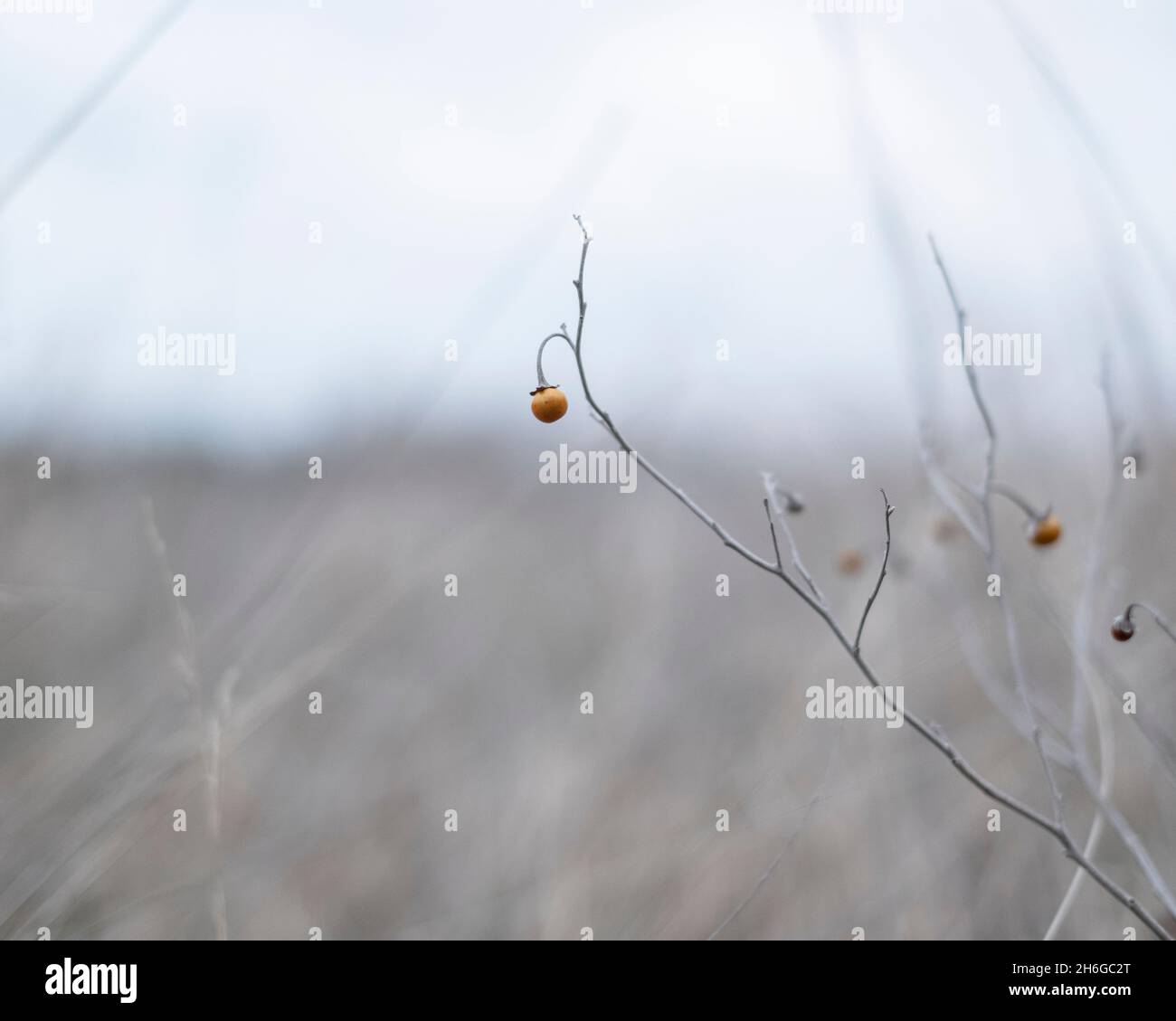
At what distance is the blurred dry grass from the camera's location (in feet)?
4.93

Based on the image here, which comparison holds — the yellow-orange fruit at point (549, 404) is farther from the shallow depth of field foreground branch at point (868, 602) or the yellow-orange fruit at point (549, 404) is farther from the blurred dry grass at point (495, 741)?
the blurred dry grass at point (495, 741)

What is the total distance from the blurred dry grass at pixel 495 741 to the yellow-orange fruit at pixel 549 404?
0.78m

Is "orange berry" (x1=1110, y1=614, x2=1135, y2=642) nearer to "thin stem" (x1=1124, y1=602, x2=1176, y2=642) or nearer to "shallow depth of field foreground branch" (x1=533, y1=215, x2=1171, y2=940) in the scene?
"thin stem" (x1=1124, y1=602, x2=1176, y2=642)

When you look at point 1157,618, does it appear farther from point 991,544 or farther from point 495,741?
point 495,741

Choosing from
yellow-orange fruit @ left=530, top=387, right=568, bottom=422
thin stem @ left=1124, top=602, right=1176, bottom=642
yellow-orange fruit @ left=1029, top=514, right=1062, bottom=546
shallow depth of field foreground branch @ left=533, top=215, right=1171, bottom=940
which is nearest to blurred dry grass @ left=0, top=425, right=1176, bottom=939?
yellow-orange fruit @ left=1029, top=514, right=1062, bottom=546

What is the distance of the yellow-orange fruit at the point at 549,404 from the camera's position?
0.81 meters

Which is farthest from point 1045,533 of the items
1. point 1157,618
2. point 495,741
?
point 495,741

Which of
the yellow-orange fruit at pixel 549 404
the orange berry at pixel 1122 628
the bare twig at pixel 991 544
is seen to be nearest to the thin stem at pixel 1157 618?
the orange berry at pixel 1122 628

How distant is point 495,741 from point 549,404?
195 centimetres

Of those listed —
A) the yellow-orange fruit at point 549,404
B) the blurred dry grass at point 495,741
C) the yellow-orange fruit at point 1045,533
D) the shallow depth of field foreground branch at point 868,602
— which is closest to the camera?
the shallow depth of field foreground branch at point 868,602

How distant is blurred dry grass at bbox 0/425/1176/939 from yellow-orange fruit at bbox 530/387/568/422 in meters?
0.78

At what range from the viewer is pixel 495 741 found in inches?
99.7

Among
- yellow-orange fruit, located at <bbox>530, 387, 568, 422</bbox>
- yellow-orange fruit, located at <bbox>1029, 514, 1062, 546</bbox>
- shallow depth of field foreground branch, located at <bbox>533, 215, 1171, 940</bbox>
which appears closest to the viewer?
shallow depth of field foreground branch, located at <bbox>533, 215, 1171, 940</bbox>
